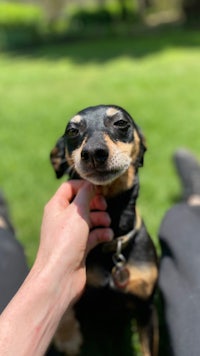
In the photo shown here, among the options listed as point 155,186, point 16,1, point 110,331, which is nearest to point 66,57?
point 155,186

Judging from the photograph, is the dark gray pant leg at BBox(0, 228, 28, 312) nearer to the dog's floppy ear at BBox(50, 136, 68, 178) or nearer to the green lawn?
the dog's floppy ear at BBox(50, 136, 68, 178)

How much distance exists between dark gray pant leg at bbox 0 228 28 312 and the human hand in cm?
32

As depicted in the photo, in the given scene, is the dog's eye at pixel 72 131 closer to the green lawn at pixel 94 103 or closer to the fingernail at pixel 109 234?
the fingernail at pixel 109 234

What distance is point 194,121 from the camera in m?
4.58

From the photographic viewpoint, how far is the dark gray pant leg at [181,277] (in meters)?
1.54

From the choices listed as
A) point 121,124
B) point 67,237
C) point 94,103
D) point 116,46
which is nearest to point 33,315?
point 67,237

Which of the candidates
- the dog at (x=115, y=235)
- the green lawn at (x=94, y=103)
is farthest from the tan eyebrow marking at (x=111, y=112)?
the green lawn at (x=94, y=103)

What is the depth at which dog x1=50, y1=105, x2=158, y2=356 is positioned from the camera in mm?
1627

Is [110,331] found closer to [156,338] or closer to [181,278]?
[156,338]

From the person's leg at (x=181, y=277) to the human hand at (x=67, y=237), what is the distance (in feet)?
1.18

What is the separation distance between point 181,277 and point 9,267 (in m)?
0.66

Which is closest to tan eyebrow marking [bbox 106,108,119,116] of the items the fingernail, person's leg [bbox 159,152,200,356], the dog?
the dog

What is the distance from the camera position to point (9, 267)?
187cm

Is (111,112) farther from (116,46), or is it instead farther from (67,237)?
(116,46)
